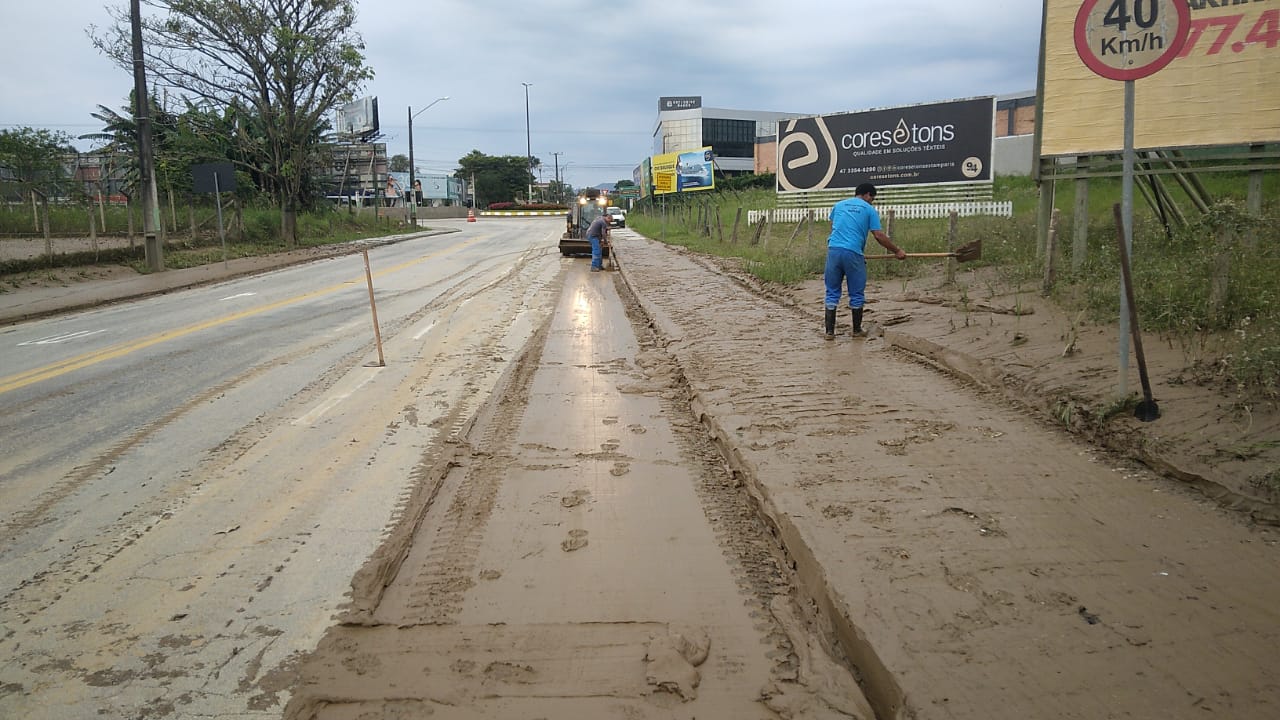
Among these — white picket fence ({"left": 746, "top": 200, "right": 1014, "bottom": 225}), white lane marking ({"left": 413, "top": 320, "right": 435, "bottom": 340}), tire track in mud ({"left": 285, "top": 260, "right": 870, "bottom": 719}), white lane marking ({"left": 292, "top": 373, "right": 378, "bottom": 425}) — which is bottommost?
tire track in mud ({"left": 285, "top": 260, "right": 870, "bottom": 719})

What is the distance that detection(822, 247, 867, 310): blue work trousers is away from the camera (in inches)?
373

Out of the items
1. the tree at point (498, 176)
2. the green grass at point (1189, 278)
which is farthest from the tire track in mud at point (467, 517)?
the tree at point (498, 176)

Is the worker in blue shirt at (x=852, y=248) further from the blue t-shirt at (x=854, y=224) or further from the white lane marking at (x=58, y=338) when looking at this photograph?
the white lane marking at (x=58, y=338)

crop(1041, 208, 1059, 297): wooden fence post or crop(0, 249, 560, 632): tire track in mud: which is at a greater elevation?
crop(1041, 208, 1059, 297): wooden fence post

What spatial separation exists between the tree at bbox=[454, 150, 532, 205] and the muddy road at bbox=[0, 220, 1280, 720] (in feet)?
344

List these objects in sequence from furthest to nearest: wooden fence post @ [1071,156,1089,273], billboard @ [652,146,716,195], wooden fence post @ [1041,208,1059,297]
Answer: billboard @ [652,146,716,195], wooden fence post @ [1071,156,1089,273], wooden fence post @ [1041,208,1059,297]

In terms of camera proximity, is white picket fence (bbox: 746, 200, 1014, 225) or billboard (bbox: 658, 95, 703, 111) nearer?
white picket fence (bbox: 746, 200, 1014, 225)

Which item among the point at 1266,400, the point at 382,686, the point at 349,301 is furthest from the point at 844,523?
the point at 349,301

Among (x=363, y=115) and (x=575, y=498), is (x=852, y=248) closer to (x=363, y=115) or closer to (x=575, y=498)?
(x=575, y=498)

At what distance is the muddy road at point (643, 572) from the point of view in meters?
2.97

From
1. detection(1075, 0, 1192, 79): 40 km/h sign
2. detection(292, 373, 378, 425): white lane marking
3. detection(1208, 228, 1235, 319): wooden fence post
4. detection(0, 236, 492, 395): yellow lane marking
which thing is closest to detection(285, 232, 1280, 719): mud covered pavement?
detection(292, 373, 378, 425): white lane marking

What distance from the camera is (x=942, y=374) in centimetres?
759

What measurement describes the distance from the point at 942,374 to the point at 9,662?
22.4 ft

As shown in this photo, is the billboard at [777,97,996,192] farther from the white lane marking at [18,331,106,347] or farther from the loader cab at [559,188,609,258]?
the white lane marking at [18,331,106,347]
